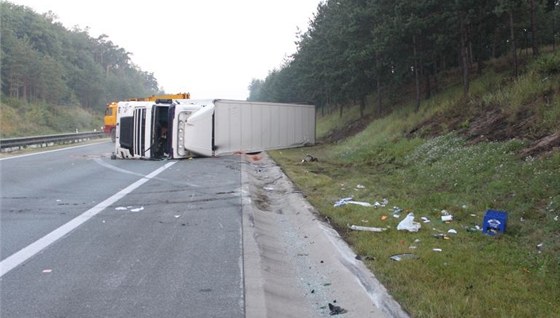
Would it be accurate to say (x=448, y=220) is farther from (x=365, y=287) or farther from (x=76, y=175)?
(x=76, y=175)

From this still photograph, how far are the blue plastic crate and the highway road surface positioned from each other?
2.16 metres

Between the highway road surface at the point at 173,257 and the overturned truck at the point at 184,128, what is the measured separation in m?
8.07

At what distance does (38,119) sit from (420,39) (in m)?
48.5

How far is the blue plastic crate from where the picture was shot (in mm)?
6926

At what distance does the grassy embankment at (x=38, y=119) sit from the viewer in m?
49.0

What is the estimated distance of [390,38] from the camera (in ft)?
79.2

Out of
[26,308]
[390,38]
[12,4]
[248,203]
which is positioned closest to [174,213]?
[248,203]

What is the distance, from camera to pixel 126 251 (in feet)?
20.4

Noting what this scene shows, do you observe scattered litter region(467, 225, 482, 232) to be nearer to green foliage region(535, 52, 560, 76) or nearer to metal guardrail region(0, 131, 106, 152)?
green foliage region(535, 52, 560, 76)

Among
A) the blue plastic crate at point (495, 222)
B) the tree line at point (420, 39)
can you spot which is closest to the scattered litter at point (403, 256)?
the blue plastic crate at point (495, 222)

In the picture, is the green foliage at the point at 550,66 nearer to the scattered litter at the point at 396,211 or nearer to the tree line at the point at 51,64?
the scattered litter at the point at 396,211

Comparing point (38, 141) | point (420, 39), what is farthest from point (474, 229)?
point (38, 141)

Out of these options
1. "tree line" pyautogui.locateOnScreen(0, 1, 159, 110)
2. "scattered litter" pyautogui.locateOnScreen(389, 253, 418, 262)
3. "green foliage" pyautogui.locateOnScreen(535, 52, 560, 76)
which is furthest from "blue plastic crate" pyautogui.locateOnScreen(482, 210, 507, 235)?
"tree line" pyautogui.locateOnScreen(0, 1, 159, 110)

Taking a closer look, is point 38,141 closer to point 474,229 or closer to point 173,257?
point 173,257
